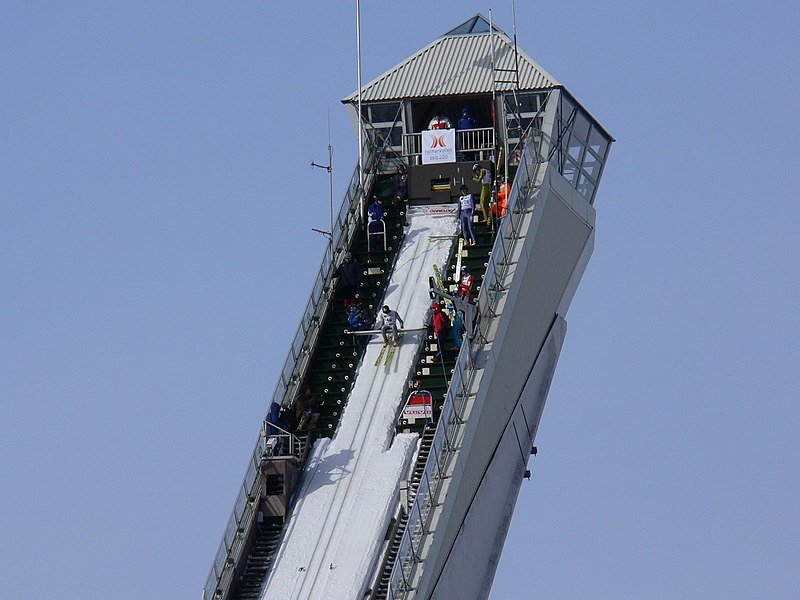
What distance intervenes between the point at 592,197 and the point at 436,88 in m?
4.24

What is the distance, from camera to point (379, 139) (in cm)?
5341

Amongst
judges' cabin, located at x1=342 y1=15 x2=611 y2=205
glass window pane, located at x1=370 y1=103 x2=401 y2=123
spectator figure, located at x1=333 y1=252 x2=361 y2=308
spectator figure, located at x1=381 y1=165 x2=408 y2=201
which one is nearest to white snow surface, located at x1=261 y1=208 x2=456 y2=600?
spectator figure, located at x1=333 y1=252 x2=361 y2=308

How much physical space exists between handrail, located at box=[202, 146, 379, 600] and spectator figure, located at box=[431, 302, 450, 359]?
2.55m

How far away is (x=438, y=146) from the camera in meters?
52.4

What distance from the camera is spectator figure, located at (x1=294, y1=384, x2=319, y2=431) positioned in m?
45.4

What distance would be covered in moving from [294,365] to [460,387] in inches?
168

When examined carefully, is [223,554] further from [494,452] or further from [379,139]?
[379,139]

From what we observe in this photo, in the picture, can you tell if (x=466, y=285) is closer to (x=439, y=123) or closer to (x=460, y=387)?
Answer: (x=460, y=387)

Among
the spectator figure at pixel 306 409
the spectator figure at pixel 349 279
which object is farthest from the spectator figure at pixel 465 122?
the spectator figure at pixel 306 409

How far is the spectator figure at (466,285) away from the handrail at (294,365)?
9.40ft

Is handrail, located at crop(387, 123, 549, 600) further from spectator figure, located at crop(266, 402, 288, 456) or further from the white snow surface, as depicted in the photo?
spectator figure, located at crop(266, 402, 288, 456)

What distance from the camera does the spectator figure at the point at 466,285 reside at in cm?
4591

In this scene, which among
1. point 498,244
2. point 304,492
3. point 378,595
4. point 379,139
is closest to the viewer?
point 378,595

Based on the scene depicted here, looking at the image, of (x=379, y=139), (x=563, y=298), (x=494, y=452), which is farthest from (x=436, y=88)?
(x=494, y=452)
